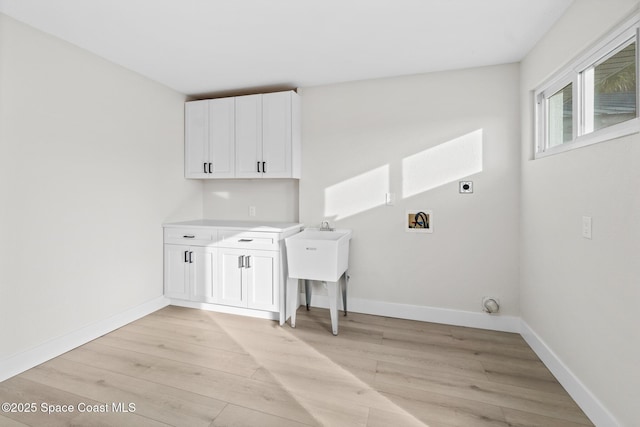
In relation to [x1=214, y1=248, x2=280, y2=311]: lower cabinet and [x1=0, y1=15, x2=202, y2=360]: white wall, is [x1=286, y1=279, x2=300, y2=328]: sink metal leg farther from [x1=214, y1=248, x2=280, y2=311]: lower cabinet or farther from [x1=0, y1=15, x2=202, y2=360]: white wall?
[x1=0, y1=15, x2=202, y2=360]: white wall

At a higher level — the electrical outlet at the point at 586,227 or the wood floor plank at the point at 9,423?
the electrical outlet at the point at 586,227

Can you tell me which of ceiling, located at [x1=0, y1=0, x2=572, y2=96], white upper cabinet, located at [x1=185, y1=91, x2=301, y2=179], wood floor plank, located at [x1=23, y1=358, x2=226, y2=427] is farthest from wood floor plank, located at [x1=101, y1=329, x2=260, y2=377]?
ceiling, located at [x1=0, y1=0, x2=572, y2=96]

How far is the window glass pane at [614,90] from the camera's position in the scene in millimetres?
1471

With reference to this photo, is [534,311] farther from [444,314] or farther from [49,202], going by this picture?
[49,202]

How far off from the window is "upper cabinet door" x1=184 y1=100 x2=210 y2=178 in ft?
10.7

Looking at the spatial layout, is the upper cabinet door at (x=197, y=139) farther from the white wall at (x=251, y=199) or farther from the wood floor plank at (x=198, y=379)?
the wood floor plank at (x=198, y=379)

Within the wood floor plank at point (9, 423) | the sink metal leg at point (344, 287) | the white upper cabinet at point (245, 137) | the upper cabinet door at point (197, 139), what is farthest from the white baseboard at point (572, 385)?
the upper cabinet door at point (197, 139)

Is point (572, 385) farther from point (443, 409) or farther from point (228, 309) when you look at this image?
point (228, 309)

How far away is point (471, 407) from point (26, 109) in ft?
11.5

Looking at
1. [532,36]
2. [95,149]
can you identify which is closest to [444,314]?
[532,36]

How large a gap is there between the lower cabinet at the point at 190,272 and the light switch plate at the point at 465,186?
251cm

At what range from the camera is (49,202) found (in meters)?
2.21

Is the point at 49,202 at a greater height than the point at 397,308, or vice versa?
the point at 49,202

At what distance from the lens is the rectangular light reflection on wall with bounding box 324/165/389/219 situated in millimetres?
3010
